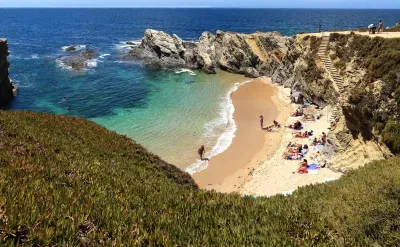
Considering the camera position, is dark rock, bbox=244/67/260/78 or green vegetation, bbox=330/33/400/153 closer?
green vegetation, bbox=330/33/400/153

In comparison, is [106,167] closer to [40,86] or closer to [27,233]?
[27,233]

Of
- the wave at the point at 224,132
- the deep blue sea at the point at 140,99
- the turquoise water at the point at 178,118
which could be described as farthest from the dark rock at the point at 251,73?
the wave at the point at 224,132

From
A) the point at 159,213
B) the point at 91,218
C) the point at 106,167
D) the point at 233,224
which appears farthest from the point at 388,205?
the point at 106,167

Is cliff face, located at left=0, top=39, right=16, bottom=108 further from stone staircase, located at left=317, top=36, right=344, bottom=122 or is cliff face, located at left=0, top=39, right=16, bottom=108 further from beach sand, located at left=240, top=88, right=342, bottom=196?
stone staircase, located at left=317, top=36, right=344, bottom=122

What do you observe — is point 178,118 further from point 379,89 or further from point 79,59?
point 79,59

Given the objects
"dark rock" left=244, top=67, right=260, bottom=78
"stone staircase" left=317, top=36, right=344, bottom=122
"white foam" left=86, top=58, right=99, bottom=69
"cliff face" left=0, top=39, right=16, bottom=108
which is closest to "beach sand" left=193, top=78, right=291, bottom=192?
"stone staircase" left=317, top=36, right=344, bottom=122

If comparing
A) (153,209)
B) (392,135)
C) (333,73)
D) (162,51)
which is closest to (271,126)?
(333,73)

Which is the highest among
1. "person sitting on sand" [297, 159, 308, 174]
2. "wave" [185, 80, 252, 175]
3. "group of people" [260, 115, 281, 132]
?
"person sitting on sand" [297, 159, 308, 174]
